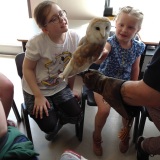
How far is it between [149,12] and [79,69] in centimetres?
147

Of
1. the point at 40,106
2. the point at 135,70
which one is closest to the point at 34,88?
the point at 40,106

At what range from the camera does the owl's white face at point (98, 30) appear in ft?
2.07

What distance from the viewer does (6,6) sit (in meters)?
2.34

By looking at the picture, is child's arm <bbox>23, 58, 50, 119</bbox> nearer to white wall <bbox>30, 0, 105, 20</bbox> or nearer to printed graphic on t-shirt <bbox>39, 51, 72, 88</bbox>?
printed graphic on t-shirt <bbox>39, 51, 72, 88</bbox>

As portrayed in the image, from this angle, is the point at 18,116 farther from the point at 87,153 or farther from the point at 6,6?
the point at 6,6

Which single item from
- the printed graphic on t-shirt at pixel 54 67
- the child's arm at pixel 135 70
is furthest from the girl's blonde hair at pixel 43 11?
the child's arm at pixel 135 70

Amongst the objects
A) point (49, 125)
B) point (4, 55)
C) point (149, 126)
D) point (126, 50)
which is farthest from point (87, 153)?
Result: point (4, 55)

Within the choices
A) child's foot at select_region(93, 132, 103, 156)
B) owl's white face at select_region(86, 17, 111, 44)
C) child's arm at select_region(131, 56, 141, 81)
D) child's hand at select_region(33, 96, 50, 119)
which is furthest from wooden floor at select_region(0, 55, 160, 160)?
owl's white face at select_region(86, 17, 111, 44)

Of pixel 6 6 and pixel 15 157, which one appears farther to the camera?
pixel 6 6

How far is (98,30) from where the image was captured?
641 millimetres

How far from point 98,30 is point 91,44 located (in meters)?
0.05

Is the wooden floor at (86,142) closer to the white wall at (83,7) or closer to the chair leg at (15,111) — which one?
the chair leg at (15,111)

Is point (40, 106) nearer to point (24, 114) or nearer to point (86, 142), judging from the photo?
point (24, 114)

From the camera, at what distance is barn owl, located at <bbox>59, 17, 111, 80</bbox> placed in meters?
0.64
